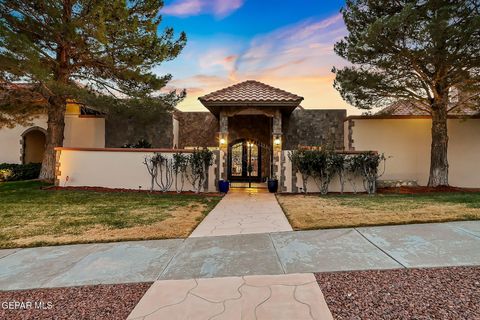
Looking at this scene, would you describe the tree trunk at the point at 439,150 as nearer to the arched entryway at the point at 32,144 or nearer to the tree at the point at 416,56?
the tree at the point at 416,56

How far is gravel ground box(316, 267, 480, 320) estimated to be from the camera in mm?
2250

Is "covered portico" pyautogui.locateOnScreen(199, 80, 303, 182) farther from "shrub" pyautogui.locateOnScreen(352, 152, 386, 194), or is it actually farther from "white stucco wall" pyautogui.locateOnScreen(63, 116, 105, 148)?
"white stucco wall" pyautogui.locateOnScreen(63, 116, 105, 148)

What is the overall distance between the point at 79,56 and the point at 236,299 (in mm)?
11403

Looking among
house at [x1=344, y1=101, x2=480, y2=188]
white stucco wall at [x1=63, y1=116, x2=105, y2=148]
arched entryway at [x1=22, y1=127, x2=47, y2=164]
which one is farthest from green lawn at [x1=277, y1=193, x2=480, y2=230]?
arched entryway at [x1=22, y1=127, x2=47, y2=164]

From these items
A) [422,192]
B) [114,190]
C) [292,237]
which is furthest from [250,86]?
[292,237]

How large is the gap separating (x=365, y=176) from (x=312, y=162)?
82.8 inches

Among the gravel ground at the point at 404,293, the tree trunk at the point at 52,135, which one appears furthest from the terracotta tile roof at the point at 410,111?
the tree trunk at the point at 52,135

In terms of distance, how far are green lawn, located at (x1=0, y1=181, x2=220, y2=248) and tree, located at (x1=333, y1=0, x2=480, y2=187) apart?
23.4 feet

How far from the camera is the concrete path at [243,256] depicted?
123 inches

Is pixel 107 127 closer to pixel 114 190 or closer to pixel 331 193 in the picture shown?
pixel 114 190

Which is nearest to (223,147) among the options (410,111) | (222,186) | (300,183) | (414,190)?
(222,186)

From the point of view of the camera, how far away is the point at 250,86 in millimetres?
11734

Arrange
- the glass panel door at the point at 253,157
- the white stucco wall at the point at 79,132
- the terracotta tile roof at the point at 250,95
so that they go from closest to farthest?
1. the terracotta tile roof at the point at 250,95
2. the white stucco wall at the point at 79,132
3. the glass panel door at the point at 253,157

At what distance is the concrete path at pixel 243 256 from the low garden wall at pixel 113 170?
19.8 feet
